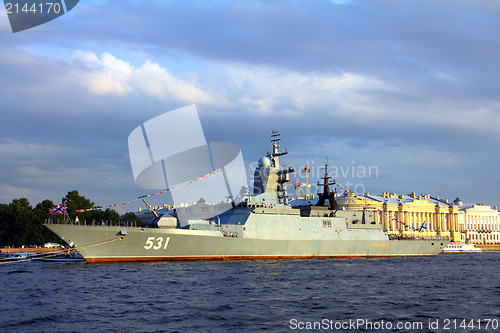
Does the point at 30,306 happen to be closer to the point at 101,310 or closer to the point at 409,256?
the point at 101,310

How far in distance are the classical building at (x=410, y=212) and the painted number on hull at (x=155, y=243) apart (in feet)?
179

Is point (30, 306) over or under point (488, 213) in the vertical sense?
under

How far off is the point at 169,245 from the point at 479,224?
90878 mm

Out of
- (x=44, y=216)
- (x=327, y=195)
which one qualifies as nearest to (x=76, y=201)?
(x=44, y=216)

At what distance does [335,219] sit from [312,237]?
4.20 m

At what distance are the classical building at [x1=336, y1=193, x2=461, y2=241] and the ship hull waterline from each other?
4440 cm

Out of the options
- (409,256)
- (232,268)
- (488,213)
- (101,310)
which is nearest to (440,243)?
(409,256)

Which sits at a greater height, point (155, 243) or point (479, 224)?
point (479, 224)

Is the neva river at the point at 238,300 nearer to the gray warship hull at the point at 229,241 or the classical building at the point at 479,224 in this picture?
the gray warship hull at the point at 229,241

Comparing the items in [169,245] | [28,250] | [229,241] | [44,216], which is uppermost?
[44,216]

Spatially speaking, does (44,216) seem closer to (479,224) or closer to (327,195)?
(327,195)

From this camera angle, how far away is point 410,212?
94.8 meters

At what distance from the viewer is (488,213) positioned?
108 m

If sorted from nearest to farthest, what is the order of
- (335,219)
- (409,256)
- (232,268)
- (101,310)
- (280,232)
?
1. (101,310)
2. (232,268)
3. (280,232)
4. (335,219)
5. (409,256)
